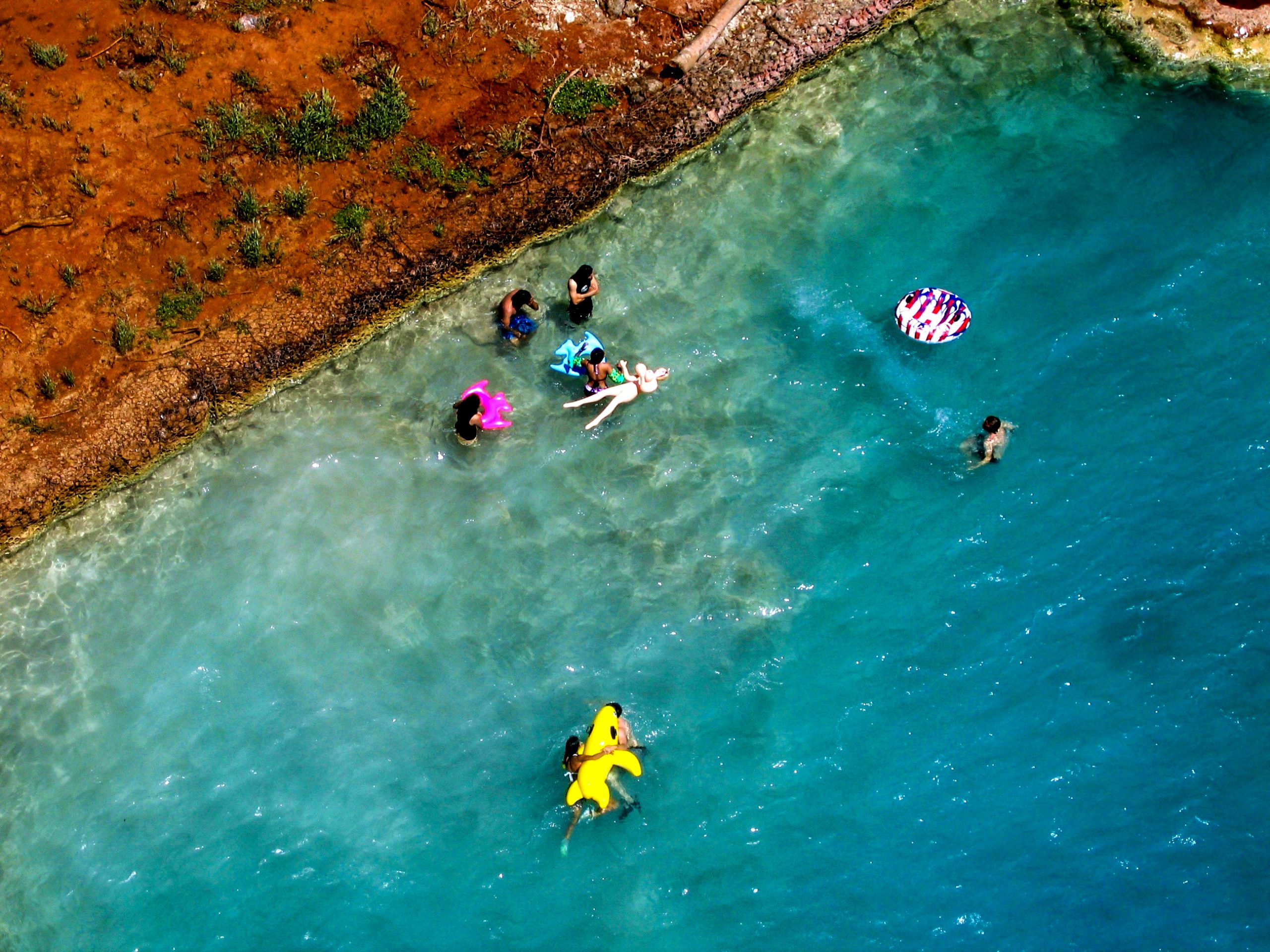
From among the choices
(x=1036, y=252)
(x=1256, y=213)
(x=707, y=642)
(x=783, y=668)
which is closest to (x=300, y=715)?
(x=707, y=642)

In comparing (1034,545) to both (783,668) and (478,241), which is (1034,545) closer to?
(783,668)

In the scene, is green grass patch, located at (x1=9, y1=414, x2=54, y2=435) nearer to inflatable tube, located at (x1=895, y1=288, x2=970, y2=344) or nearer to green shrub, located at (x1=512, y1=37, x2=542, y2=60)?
green shrub, located at (x1=512, y1=37, x2=542, y2=60)

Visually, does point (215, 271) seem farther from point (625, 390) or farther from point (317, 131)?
point (625, 390)

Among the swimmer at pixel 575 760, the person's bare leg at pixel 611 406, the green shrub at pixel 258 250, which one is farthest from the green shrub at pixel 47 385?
the swimmer at pixel 575 760

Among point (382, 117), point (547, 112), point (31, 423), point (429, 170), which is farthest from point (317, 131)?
point (31, 423)

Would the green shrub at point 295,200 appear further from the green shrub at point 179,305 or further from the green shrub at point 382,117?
the green shrub at point 179,305

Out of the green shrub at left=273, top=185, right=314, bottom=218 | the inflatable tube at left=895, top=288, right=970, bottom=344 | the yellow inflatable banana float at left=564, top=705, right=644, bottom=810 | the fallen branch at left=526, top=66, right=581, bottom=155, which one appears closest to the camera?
the yellow inflatable banana float at left=564, top=705, right=644, bottom=810

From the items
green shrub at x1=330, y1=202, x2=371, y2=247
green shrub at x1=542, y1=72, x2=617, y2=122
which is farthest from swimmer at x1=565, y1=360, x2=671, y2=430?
green shrub at x1=542, y1=72, x2=617, y2=122
